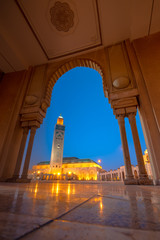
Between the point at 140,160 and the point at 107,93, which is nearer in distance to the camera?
the point at 140,160

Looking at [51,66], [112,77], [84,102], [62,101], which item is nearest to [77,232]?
[112,77]

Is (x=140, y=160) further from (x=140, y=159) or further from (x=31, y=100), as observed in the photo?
(x=31, y=100)

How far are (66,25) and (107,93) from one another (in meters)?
3.67

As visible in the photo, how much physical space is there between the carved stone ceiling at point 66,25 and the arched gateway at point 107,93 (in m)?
0.55

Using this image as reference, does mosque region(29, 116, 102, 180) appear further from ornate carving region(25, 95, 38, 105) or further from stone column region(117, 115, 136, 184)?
stone column region(117, 115, 136, 184)

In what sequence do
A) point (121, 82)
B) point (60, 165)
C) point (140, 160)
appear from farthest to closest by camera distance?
1. point (60, 165)
2. point (121, 82)
3. point (140, 160)

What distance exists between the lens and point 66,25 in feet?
17.0

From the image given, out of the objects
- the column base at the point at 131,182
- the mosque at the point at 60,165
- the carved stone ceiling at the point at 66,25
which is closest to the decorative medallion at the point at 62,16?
the carved stone ceiling at the point at 66,25

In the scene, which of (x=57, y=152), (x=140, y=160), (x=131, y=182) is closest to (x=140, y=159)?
(x=140, y=160)

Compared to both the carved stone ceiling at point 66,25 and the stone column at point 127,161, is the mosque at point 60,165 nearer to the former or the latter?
the stone column at point 127,161

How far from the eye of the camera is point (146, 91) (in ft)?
13.0

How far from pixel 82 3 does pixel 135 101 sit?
4484 mm

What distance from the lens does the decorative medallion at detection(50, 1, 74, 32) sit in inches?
185

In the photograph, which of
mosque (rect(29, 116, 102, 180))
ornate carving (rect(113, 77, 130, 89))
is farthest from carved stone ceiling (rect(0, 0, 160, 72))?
mosque (rect(29, 116, 102, 180))
